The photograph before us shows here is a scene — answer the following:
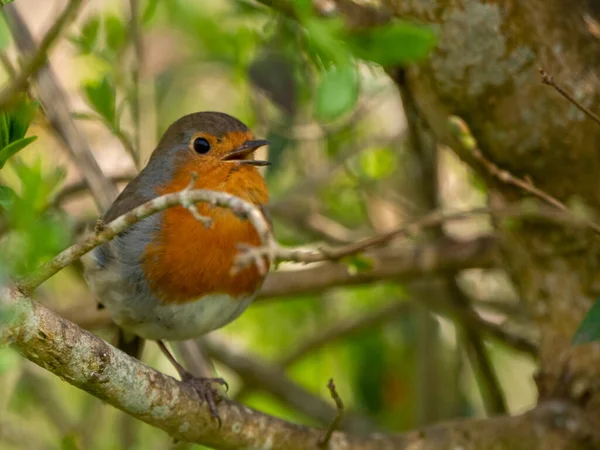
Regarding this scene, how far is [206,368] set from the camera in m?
3.27

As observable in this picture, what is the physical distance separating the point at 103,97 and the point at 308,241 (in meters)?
1.22

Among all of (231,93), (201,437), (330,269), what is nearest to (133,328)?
(201,437)

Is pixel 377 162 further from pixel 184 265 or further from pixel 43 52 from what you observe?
pixel 43 52

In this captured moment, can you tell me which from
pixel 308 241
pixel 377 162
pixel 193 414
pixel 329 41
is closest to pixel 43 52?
pixel 329 41

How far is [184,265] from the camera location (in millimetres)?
2688

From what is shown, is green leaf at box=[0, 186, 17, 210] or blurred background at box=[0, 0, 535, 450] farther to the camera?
blurred background at box=[0, 0, 535, 450]

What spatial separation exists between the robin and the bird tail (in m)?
0.41

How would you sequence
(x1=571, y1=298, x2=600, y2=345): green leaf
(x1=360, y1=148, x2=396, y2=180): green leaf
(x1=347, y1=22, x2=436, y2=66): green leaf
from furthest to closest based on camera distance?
(x1=360, y1=148, x2=396, y2=180): green leaf < (x1=571, y1=298, x2=600, y2=345): green leaf < (x1=347, y1=22, x2=436, y2=66): green leaf

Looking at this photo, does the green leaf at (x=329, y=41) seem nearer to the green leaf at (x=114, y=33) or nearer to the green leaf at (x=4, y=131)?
the green leaf at (x=4, y=131)

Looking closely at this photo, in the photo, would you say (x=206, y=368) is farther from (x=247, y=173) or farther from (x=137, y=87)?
(x=137, y=87)

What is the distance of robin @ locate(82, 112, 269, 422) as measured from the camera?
2689mm

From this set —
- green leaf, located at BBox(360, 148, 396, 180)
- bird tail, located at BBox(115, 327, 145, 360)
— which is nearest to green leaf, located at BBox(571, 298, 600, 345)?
bird tail, located at BBox(115, 327, 145, 360)

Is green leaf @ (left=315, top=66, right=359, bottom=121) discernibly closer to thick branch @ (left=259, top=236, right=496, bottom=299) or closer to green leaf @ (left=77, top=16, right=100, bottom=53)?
green leaf @ (left=77, top=16, right=100, bottom=53)

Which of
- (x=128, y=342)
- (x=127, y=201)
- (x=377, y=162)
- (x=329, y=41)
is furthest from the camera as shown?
(x=377, y=162)
